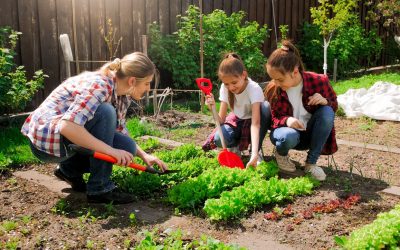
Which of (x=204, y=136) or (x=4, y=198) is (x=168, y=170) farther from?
(x=204, y=136)

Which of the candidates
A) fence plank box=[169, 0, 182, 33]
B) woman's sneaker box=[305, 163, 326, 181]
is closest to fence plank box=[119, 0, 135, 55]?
fence plank box=[169, 0, 182, 33]

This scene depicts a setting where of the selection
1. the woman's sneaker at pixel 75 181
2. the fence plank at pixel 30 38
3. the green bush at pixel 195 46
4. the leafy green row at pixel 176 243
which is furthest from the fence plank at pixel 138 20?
the leafy green row at pixel 176 243

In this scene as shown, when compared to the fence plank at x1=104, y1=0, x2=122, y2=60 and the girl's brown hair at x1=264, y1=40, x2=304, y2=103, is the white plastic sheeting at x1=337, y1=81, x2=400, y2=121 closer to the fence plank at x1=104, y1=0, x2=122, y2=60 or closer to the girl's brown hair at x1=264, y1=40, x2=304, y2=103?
the girl's brown hair at x1=264, y1=40, x2=304, y2=103

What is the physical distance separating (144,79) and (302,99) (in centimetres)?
135

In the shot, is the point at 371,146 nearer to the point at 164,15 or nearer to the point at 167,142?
the point at 167,142

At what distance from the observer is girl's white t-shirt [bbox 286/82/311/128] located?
391 centimetres

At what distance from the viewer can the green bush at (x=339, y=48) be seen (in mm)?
10547

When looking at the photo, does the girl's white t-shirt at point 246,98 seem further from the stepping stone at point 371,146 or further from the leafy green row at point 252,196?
the stepping stone at point 371,146

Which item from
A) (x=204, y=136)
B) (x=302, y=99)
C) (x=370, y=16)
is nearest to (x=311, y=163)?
(x=302, y=99)

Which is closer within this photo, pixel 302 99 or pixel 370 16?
pixel 302 99

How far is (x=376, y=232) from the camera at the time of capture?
2428 millimetres

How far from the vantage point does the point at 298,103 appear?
3.94 metres

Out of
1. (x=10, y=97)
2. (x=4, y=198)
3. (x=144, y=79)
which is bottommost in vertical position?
(x=4, y=198)

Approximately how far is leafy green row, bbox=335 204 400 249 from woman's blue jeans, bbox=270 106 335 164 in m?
1.31
